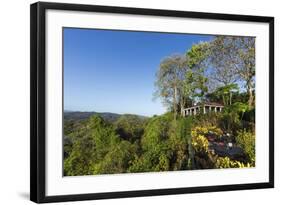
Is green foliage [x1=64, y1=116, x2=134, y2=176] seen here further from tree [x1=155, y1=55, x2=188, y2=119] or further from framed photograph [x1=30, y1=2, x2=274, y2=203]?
tree [x1=155, y1=55, x2=188, y2=119]

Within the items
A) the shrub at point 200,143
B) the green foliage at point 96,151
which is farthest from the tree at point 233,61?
the green foliage at point 96,151

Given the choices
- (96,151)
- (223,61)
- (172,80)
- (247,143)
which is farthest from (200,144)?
(96,151)

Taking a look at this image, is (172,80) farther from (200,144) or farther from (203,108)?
(200,144)

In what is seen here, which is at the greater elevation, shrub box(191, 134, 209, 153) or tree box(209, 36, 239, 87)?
tree box(209, 36, 239, 87)

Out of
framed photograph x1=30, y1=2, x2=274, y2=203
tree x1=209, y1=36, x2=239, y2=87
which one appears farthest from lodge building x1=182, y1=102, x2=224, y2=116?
tree x1=209, y1=36, x2=239, y2=87

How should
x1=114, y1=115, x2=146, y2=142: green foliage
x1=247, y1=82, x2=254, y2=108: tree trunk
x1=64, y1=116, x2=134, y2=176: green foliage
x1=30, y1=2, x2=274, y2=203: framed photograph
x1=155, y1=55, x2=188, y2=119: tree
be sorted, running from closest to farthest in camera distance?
x1=30, y1=2, x2=274, y2=203: framed photograph, x1=64, y1=116, x2=134, y2=176: green foliage, x1=114, y1=115, x2=146, y2=142: green foliage, x1=155, y1=55, x2=188, y2=119: tree, x1=247, y1=82, x2=254, y2=108: tree trunk

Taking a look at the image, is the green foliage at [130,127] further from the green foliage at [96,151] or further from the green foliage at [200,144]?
the green foliage at [200,144]

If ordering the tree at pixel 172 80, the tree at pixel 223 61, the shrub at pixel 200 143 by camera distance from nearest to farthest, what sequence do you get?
the tree at pixel 172 80, the shrub at pixel 200 143, the tree at pixel 223 61

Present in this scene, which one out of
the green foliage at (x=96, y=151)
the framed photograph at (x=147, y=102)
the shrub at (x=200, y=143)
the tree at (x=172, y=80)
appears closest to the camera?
the framed photograph at (x=147, y=102)
